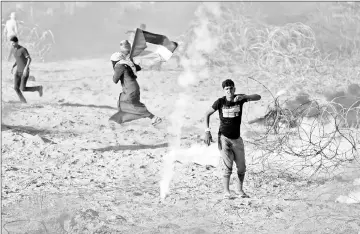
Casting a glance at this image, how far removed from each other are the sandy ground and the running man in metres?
0.51

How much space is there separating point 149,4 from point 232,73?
18356mm

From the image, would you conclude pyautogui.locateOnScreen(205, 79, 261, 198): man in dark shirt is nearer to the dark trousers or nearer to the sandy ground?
the sandy ground

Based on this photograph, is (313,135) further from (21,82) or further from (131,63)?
(21,82)

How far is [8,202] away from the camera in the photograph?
7195mm

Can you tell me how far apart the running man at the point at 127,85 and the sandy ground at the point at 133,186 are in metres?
0.51

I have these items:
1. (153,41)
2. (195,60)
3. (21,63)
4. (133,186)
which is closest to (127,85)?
(153,41)

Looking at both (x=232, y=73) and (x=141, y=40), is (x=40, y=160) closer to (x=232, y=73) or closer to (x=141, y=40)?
(x=141, y=40)

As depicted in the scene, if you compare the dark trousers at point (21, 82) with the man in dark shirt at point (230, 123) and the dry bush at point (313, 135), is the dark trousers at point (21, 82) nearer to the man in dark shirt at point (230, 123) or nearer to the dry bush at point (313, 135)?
the dry bush at point (313, 135)

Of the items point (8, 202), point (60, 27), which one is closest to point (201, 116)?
point (8, 202)

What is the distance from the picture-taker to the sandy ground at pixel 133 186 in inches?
252

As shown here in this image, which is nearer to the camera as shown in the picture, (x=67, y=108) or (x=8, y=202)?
(x=8, y=202)

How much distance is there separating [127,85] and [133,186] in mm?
2642

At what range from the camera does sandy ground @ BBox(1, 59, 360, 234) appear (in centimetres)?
639

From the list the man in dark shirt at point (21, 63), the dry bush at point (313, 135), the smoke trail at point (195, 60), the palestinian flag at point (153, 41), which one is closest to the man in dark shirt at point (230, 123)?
the dry bush at point (313, 135)
